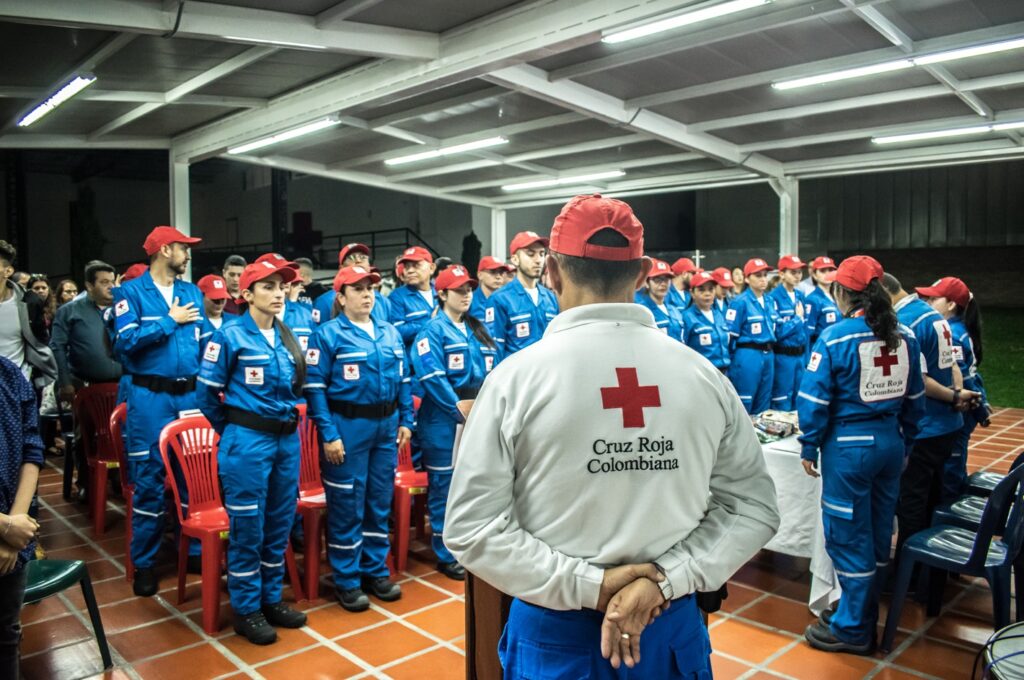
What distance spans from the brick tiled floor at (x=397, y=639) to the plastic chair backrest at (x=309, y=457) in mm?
647

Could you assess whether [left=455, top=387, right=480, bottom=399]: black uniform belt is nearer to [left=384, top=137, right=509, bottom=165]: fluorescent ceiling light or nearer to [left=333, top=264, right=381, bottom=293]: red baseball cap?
[left=333, top=264, right=381, bottom=293]: red baseball cap

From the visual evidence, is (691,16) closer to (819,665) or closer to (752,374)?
(752,374)

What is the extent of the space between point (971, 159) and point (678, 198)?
30.6ft

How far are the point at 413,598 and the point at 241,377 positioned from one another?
158 centimetres

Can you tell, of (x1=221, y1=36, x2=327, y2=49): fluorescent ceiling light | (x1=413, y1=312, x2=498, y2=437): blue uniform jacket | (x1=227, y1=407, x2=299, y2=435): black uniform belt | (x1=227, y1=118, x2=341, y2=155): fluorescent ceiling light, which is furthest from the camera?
(x1=227, y1=118, x2=341, y2=155): fluorescent ceiling light

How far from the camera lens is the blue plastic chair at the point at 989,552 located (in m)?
3.07

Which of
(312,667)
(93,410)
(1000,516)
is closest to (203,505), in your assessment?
(312,667)

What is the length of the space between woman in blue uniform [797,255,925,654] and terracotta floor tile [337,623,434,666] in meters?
1.92

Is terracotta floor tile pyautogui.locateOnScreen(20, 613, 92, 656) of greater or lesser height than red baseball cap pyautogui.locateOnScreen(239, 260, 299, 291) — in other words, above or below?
below

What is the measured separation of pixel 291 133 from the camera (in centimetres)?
873

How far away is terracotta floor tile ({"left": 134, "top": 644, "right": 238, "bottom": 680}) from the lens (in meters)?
3.20

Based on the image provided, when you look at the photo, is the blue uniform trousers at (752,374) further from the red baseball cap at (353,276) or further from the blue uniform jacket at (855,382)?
the red baseball cap at (353,276)

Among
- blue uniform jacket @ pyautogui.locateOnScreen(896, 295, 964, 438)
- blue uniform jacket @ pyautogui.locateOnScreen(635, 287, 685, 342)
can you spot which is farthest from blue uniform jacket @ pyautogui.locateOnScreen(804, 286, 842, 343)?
blue uniform jacket @ pyautogui.locateOnScreen(896, 295, 964, 438)

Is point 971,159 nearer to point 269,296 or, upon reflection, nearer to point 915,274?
point 915,274
